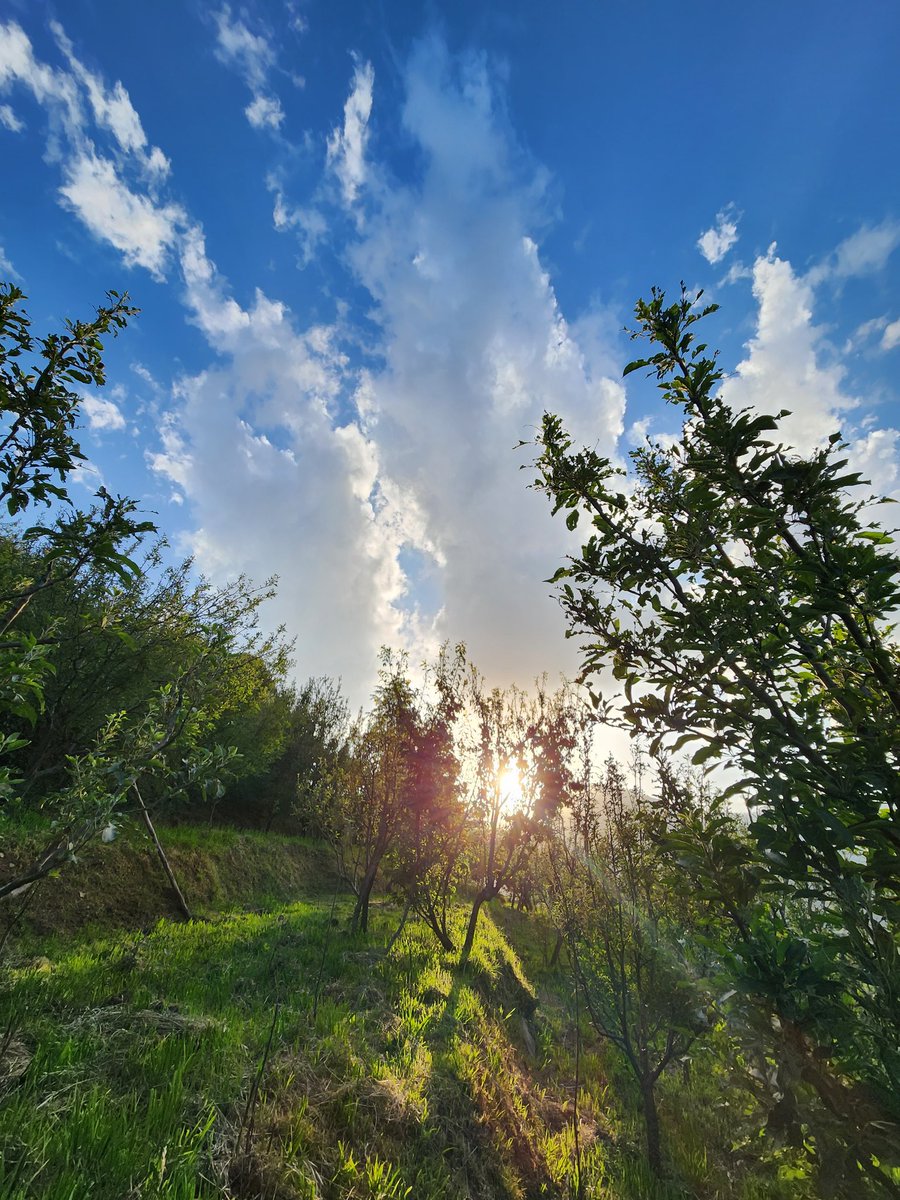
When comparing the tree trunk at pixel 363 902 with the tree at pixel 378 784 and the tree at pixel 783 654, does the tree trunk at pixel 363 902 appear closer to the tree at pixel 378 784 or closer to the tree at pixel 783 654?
the tree at pixel 378 784

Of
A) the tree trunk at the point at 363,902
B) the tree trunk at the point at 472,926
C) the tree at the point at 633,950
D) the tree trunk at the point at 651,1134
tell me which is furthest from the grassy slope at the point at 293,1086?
the tree trunk at the point at 363,902

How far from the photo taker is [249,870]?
16.4 meters

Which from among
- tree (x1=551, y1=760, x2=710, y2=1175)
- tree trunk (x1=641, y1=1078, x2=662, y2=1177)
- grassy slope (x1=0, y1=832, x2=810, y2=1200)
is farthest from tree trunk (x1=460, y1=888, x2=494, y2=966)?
tree trunk (x1=641, y1=1078, x2=662, y2=1177)

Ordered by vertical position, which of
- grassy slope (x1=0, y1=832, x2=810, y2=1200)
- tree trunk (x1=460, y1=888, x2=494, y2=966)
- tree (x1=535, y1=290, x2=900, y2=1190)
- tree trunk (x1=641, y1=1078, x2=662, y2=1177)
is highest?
tree (x1=535, y1=290, x2=900, y2=1190)

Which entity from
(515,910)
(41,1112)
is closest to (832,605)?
(41,1112)

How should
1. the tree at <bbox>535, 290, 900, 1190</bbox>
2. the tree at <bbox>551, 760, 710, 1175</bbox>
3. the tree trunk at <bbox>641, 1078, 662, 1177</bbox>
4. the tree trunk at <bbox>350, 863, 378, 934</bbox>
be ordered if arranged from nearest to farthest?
1. the tree at <bbox>535, 290, 900, 1190</bbox>
2. the tree trunk at <bbox>641, 1078, 662, 1177</bbox>
3. the tree at <bbox>551, 760, 710, 1175</bbox>
4. the tree trunk at <bbox>350, 863, 378, 934</bbox>

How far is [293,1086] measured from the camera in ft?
12.2

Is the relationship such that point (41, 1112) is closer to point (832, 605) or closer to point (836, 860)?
point (836, 860)

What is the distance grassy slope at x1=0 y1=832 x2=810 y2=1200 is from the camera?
2.70 metres

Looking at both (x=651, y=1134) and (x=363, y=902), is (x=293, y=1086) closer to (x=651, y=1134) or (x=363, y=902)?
(x=651, y=1134)

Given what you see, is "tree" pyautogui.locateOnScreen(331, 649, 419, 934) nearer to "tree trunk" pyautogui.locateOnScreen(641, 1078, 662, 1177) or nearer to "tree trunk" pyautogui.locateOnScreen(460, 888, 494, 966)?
"tree trunk" pyautogui.locateOnScreen(460, 888, 494, 966)

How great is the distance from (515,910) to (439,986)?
61.4 feet

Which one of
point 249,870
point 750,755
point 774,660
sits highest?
point 774,660

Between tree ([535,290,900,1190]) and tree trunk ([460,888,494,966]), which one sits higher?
tree ([535,290,900,1190])
